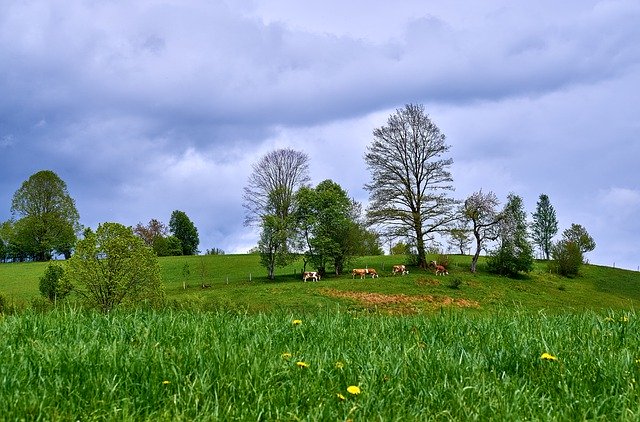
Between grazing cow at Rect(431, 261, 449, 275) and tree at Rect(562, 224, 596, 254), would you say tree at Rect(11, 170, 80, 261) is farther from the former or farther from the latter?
tree at Rect(562, 224, 596, 254)

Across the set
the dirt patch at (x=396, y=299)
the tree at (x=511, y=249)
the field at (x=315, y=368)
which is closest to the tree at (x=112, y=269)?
the dirt patch at (x=396, y=299)

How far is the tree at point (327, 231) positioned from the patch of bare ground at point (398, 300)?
13686 millimetres

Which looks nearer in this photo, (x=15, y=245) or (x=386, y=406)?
(x=386, y=406)

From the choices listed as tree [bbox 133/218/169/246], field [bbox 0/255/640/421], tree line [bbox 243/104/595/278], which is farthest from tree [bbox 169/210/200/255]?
field [bbox 0/255/640/421]

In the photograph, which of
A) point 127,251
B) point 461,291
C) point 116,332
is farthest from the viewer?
point 461,291

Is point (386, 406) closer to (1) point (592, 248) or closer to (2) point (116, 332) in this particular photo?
(2) point (116, 332)

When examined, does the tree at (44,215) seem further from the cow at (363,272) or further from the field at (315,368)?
the field at (315,368)

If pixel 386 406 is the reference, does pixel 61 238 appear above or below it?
above

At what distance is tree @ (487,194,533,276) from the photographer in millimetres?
57406

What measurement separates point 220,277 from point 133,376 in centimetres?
6199

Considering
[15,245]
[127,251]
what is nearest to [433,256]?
[127,251]

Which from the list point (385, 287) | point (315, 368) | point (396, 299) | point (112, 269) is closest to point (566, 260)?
point (385, 287)

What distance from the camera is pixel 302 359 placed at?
3.83 meters

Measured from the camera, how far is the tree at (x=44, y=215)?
77.4 metres
